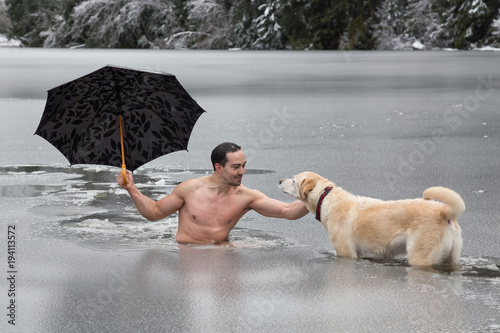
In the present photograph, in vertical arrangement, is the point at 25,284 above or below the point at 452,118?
above

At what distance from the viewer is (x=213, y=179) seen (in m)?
6.74

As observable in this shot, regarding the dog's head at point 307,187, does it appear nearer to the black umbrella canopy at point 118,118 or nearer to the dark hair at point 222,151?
the dark hair at point 222,151

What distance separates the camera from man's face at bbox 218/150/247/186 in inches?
251

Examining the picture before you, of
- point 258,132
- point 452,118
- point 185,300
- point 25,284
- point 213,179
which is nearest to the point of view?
point 185,300

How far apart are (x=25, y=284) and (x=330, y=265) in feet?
6.88

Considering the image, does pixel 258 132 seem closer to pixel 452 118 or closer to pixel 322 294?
pixel 452 118

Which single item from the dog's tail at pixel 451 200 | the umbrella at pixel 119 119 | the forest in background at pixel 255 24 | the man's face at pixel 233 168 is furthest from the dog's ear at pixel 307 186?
the forest in background at pixel 255 24

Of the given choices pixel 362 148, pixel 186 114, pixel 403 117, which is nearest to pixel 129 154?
pixel 186 114

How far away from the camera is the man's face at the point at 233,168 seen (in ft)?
20.9

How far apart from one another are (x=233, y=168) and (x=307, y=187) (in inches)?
23.4

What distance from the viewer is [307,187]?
20.6 feet

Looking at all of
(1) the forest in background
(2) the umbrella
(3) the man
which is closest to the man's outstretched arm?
(3) the man

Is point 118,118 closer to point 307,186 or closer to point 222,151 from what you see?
point 222,151

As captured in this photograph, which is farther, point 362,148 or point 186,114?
point 362,148
